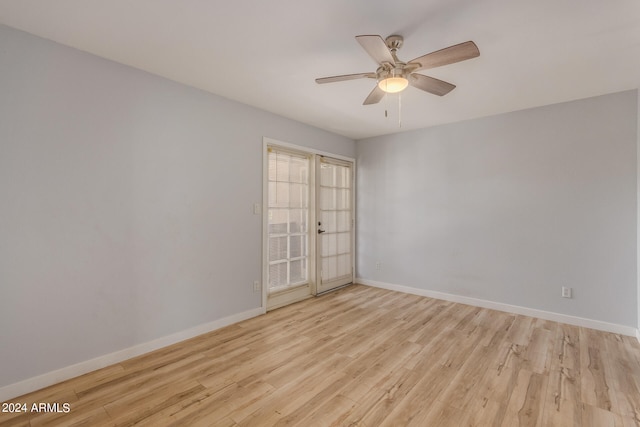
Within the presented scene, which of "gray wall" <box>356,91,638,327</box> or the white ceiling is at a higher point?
the white ceiling

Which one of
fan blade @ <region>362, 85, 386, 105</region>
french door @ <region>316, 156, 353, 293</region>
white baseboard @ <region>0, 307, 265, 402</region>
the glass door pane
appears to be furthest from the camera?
french door @ <region>316, 156, 353, 293</region>

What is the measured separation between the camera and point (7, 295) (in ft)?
6.42

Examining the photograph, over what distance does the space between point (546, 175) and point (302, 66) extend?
312 cm

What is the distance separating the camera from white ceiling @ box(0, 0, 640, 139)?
1788 mm

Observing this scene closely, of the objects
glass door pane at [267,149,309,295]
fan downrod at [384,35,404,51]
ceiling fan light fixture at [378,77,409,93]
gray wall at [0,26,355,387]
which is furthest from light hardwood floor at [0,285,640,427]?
fan downrod at [384,35,404,51]

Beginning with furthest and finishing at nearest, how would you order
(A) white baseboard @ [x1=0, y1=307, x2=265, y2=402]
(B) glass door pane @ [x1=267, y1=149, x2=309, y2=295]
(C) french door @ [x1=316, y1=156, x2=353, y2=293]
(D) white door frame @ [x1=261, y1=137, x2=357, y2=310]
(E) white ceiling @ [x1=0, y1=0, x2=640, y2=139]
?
(C) french door @ [x1=316, y1=156, x2=353, y2=293] → (B) glass door pane @ [x1=267, y1=149, x2=309, y2=295] → (D) white door frame @ [x1=261, y1=137, x2=357, y2=310] → (A) white baseboard @ [x1=0, y1=307, x2=265, y2=402] → (E) white ceiling @ [x1=0, y1=0, x2=640, y2=139]

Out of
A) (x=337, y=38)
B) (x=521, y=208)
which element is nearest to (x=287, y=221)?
(x=337, y=38)

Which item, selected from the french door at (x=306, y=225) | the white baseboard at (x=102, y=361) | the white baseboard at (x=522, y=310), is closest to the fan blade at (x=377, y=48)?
the french door at (x=306, y=225)

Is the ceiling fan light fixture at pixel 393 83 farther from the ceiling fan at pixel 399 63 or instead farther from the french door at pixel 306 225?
the french door at pixel 306 225

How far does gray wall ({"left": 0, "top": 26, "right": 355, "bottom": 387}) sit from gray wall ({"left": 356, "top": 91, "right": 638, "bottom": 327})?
2576 millimetres

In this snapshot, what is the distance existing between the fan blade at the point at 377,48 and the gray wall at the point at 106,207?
76.8 inches

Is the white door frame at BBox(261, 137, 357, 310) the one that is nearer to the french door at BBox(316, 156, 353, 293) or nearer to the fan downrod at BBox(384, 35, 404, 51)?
the french door at BBox(316, 156, 353, 293)

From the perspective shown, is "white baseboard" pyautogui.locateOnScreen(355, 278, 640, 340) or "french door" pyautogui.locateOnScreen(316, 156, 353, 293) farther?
"french door" pyautogui.locateOnScreen(316, 156, 353, 293)

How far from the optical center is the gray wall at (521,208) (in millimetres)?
3072
